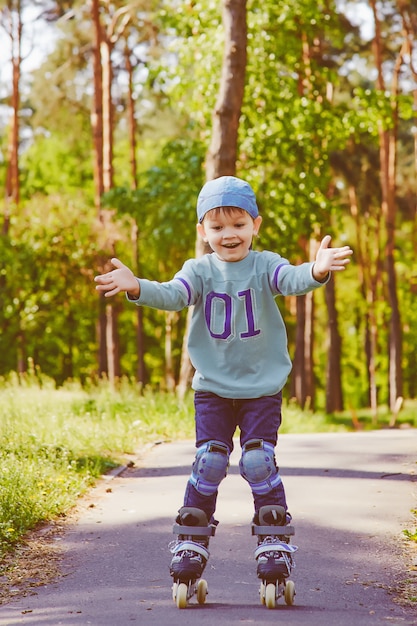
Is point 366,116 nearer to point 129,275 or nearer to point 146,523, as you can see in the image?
point 146,523

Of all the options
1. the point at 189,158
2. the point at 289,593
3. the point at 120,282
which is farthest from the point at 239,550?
the point at 189,158

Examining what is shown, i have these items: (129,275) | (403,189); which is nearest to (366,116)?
(403,189)

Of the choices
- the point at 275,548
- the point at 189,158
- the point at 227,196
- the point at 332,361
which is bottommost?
the point at 332,361

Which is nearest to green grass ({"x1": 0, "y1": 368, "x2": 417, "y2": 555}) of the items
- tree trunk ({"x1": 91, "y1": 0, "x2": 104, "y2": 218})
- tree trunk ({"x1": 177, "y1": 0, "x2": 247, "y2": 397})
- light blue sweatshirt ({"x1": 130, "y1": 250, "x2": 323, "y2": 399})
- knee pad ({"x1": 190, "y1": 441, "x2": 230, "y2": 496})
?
tree trunk ({"x1": 177, "y1": 0, "x2": 247, "y2": 397})

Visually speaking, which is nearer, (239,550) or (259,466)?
(259,466)

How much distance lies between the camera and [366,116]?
19.1m

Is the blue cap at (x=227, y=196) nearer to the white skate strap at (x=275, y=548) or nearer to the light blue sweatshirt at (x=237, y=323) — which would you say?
the light blue sweatshirt at (x=237, y=323)

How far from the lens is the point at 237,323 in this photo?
14.6 feet

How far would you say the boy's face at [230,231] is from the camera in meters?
4.54

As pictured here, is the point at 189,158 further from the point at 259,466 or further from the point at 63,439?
the point at 259,466

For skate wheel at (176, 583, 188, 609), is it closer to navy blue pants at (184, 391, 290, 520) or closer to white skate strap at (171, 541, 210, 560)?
white skate strap at (171, 541, 210, 560)

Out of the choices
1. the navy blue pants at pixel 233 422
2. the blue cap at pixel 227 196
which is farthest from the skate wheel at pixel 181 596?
the blue cap at pixel 227 196

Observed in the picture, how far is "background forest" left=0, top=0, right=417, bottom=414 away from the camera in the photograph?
62.3 feet

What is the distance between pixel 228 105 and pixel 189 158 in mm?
5728
